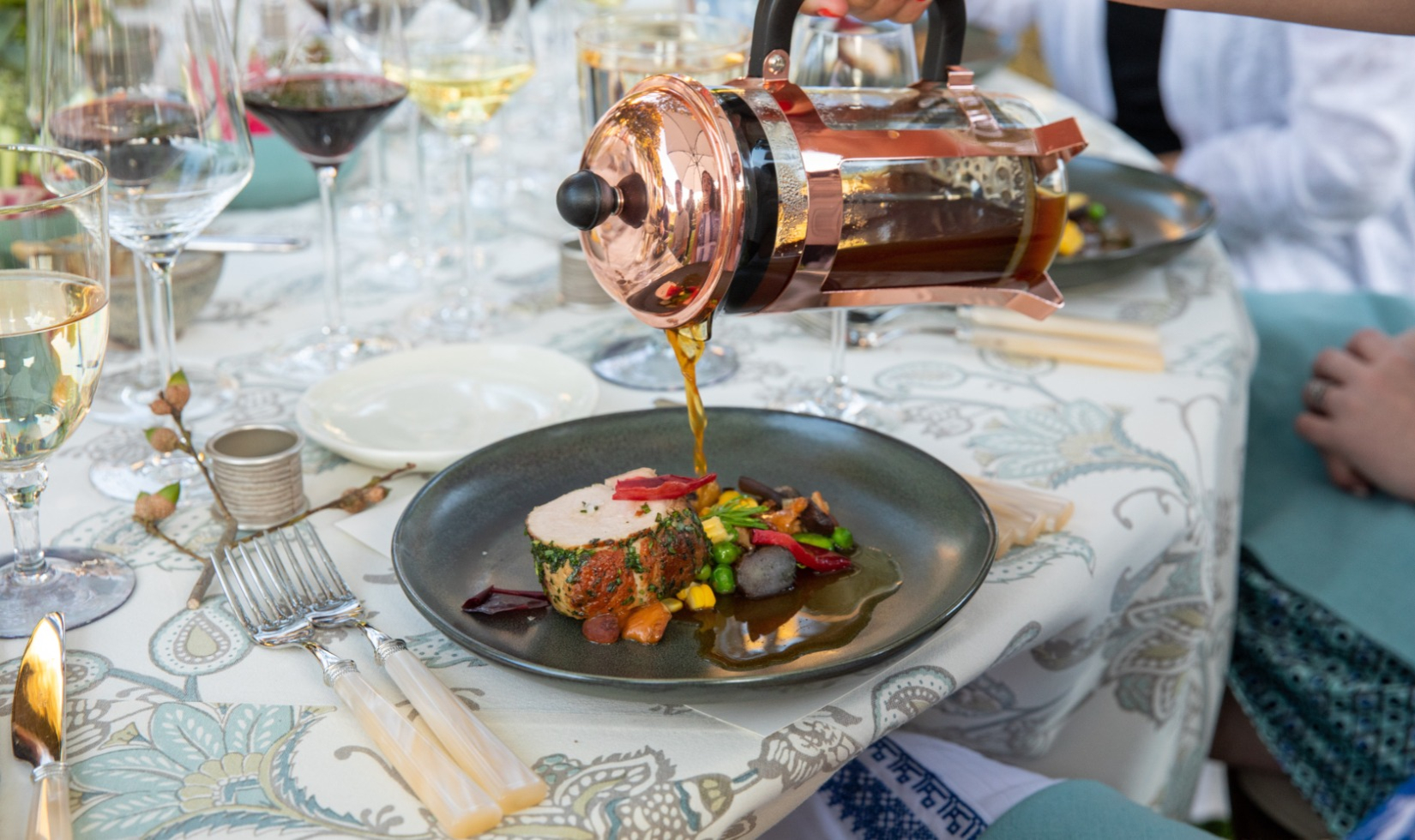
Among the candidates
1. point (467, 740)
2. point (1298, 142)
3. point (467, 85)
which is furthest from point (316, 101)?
point (1298, 142)

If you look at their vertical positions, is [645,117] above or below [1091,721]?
above

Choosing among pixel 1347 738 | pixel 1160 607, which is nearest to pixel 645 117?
pixel 1160 607

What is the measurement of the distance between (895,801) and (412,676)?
17.7 inches

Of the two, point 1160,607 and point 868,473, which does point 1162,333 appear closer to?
point 1160,607

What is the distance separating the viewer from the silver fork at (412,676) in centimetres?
62

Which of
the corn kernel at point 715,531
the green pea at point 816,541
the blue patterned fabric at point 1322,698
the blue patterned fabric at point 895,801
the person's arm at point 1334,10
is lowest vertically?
the blue patterned fabric at point 1322,698

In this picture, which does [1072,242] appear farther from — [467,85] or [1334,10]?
[467,85]

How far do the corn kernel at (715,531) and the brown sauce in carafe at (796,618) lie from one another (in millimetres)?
44

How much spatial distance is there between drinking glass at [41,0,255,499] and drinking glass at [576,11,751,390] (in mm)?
359

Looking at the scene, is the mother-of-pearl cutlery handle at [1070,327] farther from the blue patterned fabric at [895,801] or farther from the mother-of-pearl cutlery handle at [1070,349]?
the blue patterned fabric at [895,801]

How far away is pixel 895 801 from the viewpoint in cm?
96

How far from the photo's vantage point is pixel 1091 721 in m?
1.09

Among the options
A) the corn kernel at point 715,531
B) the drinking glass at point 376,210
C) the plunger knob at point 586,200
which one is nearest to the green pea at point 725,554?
the corn kernel at point 715,531

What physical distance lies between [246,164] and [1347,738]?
126cm
